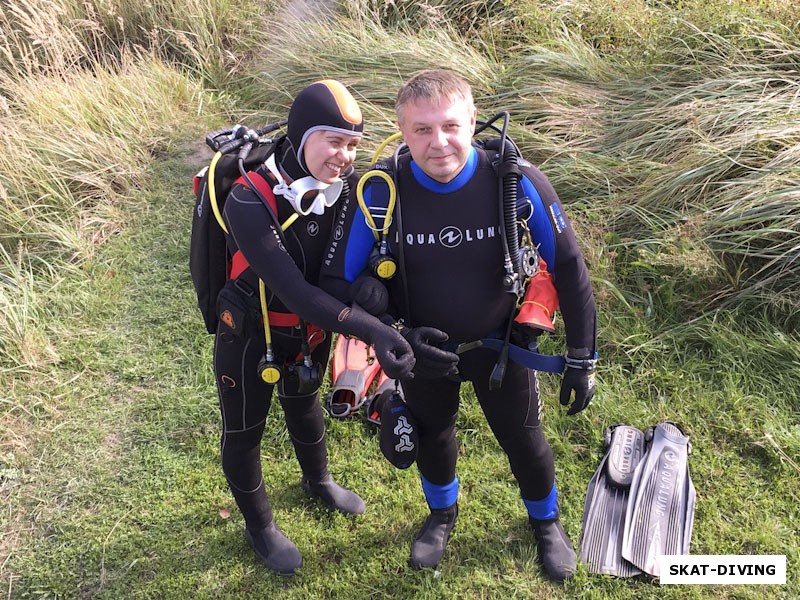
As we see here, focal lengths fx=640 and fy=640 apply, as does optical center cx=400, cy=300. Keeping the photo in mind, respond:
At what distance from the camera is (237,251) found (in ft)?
7.88

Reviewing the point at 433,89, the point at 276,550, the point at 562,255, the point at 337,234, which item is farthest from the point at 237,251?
the point at 276,550

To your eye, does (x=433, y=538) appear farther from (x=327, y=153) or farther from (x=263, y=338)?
(x=327, y=153)

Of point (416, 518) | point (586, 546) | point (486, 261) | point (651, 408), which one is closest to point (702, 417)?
point (651, 408)

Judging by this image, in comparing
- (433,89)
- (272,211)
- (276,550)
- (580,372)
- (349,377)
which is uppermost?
(433,89)

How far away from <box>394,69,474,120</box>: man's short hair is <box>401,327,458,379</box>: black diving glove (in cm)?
74

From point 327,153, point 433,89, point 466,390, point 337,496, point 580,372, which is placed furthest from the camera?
point 466,390

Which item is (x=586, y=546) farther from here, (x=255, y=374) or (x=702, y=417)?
(x=255, y=374)

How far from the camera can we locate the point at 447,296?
2285mm

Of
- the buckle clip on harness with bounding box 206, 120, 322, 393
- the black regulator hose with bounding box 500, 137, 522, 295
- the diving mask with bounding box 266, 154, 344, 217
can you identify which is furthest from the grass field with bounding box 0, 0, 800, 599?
the diving mask with bounding box 266, 154, 344, 217

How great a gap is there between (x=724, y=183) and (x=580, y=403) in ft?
7.57

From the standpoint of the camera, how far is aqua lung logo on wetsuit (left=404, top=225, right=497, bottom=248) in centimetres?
221

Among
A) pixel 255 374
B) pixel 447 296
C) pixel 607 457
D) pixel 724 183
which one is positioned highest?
pixel 724 183

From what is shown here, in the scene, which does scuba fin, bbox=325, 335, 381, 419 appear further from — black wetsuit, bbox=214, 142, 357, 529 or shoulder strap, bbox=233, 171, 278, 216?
shoulder strap, bbox=233, 171, 278, 216

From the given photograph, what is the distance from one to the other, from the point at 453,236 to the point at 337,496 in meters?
1.73
